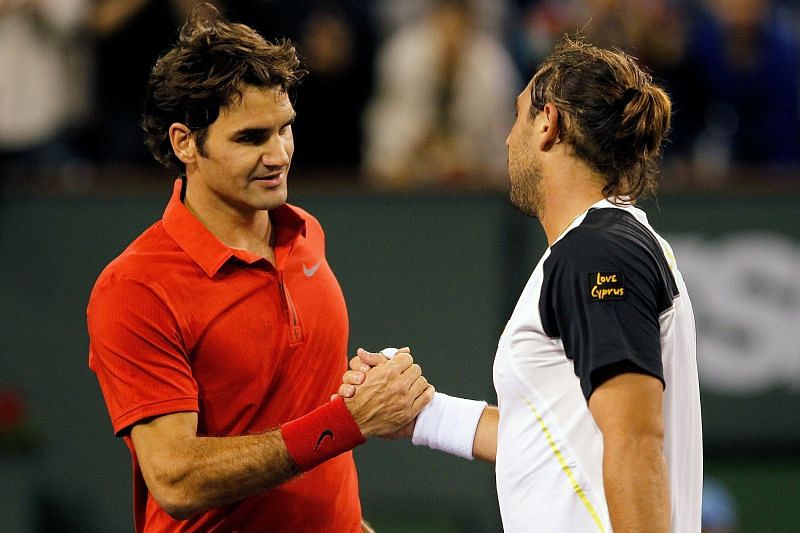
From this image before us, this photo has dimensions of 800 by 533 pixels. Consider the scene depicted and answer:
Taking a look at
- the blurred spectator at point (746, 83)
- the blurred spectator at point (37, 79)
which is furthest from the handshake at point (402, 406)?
the blurred spectator at point (746, 83)

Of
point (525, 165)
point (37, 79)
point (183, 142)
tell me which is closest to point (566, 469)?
point (525, 165)

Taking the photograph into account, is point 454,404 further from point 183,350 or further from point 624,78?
point 624,78

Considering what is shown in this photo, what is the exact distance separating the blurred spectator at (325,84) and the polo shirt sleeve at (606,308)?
4.58m

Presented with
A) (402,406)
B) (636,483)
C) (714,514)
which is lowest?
(714,514)

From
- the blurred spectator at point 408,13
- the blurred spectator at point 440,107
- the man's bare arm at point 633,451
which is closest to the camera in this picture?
the man's bare arm at point 633,451

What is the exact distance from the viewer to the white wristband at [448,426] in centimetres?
402

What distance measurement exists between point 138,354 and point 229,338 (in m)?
0.27

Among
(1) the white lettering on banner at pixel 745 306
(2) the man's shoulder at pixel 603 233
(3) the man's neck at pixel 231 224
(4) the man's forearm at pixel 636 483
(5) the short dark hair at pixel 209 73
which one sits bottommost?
(1) the white lettering on banner at pixel 745 306

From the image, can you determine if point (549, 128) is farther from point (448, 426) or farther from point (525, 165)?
point (448, 426)

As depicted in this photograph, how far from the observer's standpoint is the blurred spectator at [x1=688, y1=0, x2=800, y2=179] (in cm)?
804

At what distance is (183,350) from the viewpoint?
376 centimetres

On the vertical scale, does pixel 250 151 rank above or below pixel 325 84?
above

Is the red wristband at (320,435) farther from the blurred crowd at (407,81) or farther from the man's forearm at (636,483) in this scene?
the blurred crowd at (407,81)

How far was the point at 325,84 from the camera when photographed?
7.86 m
